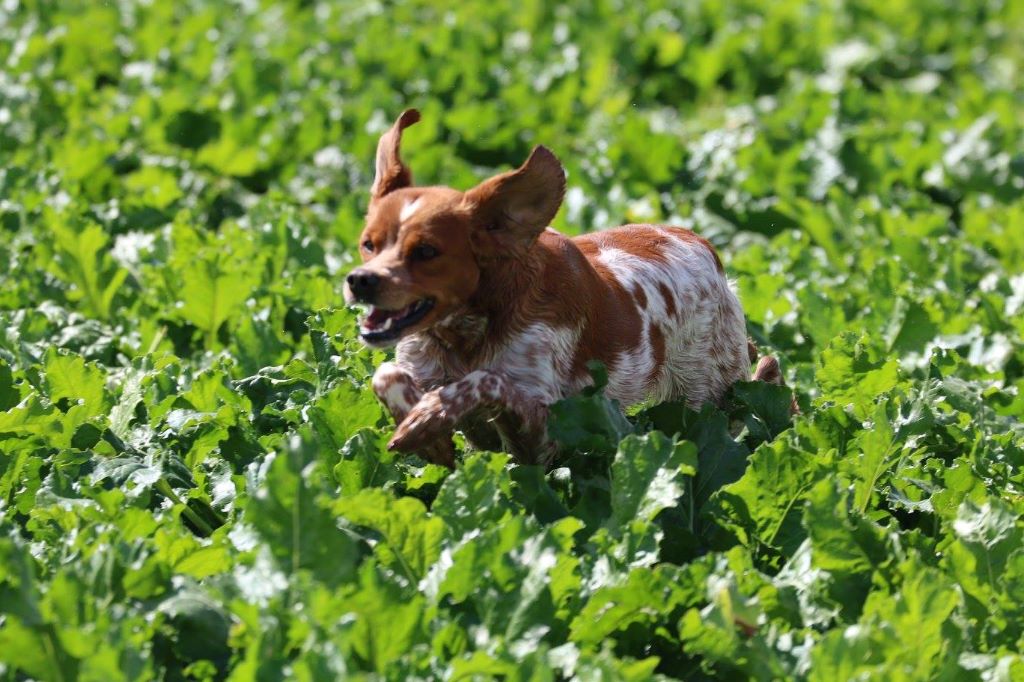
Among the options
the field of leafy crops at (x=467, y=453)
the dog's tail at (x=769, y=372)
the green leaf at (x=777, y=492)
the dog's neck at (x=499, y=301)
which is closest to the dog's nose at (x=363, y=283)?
the dog's neck at (x=499, y=301)

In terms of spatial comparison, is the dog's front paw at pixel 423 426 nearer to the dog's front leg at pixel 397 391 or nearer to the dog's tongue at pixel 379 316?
the dog's front leg at pixel 397 391

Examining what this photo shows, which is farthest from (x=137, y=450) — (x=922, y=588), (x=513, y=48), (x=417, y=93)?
(x=513, y=48)

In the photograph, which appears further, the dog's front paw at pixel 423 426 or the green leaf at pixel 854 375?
the green leaf at pixel 854 375

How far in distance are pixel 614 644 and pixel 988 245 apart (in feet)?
15.9

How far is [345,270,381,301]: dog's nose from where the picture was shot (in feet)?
13.5

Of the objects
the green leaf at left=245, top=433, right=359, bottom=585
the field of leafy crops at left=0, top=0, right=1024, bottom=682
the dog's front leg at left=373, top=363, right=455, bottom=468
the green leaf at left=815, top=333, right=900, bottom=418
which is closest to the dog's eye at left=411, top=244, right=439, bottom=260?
the dog's front leg at left=373, top=363, right=455, bottom=468

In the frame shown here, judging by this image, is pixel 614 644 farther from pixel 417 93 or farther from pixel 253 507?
pixel 417 93

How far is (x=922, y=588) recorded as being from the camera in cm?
386

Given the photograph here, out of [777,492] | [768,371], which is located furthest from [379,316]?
[768,371]

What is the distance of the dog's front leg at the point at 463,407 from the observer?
4.21 metres

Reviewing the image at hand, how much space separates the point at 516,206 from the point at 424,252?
285mm

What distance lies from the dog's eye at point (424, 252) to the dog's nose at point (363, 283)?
0.53 feet

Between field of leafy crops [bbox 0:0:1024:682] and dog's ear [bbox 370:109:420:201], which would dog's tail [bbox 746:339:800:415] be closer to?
field of leafy crops [bbox 0:0:1024:682]

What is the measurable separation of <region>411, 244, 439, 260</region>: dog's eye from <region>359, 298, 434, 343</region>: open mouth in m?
0.11
